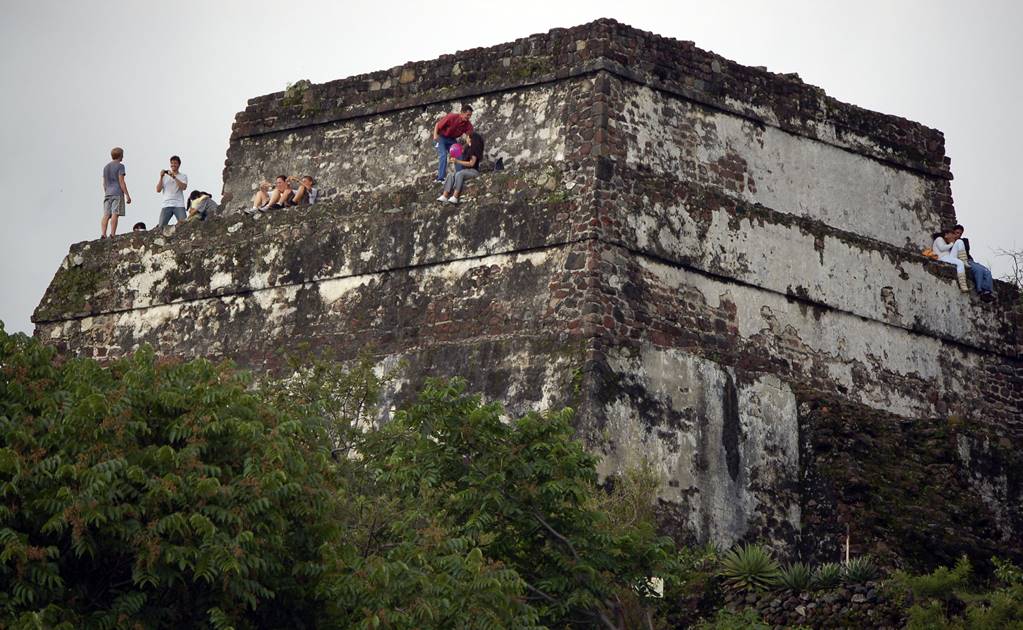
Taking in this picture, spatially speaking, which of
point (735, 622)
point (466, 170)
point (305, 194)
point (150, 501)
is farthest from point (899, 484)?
point (150, 501)

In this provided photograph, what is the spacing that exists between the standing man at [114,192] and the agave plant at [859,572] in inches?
410

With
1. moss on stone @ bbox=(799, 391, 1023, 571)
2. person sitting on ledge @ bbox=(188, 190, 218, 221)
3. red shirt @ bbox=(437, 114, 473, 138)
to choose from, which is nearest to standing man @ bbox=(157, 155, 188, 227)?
person sitting on ledge @ bbox=(188, 190, 218, 221)

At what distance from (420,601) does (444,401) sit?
2717 mm

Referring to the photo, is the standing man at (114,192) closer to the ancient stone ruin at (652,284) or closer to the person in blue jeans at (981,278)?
the ancient stone ruin at (652,284)

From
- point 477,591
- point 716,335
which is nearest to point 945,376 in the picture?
point 716,335

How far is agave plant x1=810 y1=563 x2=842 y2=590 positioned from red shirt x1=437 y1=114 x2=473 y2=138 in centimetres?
702

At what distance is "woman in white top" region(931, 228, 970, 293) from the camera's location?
24172 millimetres

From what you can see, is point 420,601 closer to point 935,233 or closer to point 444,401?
point 444,401

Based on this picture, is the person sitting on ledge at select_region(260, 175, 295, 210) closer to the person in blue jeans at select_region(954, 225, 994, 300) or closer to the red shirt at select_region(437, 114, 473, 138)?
the red shirt at select_region(437, 114, 473, 138)

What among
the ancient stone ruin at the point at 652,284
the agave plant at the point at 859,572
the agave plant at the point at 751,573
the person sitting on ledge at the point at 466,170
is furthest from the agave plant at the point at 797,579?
the person sitting on ledge at the point at 466,170

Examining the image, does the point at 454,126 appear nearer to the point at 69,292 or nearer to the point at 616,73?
the point at 616,73

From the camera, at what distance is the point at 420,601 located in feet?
46.4

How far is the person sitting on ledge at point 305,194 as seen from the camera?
23.9 m

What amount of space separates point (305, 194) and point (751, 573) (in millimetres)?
8220
